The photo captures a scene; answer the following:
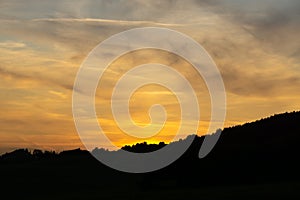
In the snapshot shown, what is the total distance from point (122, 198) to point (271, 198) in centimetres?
1364

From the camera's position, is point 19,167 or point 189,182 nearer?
point 189,182

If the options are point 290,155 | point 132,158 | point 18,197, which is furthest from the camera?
point 132,158

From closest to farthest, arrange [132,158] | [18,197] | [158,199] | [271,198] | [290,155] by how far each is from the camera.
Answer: [271,198] → [158,199] → [290,155] → [18,197] → [132,158]

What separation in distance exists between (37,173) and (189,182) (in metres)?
31.7

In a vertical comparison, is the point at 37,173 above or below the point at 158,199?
above

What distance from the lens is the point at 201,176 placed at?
6266 centimetres

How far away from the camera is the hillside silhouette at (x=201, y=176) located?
50.1 meters

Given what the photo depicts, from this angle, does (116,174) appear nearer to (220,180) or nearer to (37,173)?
(37,173)

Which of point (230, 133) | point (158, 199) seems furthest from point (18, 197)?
point (230, 133)

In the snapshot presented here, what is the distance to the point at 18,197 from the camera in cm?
6538

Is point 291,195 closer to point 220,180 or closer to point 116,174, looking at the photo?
point 220,180

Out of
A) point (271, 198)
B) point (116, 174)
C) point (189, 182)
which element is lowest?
point (271, 198)

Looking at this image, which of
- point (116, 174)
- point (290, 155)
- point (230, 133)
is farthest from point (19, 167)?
point (290, 155)

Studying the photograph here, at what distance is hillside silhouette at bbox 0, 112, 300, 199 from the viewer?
164ft
